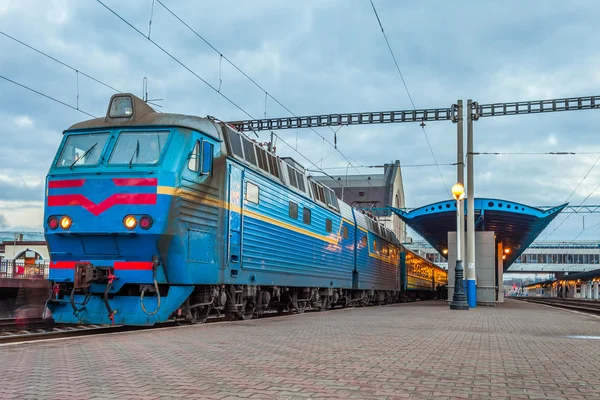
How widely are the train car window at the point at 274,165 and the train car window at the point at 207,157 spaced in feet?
11.4

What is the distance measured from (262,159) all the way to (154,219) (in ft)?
15.5

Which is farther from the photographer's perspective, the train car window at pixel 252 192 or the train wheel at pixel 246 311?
the train wheel at pixel 246 311

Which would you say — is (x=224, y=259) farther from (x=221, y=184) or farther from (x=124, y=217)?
(x=124, y=217)

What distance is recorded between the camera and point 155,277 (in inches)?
424

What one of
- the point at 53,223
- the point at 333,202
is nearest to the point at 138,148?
the point at 53,223

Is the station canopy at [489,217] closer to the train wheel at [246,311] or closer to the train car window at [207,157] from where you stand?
the train wheel at [246,311]

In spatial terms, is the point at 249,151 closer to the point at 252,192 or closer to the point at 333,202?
the point at 252,192

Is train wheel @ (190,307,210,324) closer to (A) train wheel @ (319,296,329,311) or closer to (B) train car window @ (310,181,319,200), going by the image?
(B) train car window @ (310,181,319,200)

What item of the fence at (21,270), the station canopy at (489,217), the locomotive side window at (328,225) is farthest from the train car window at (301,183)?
the station canopy at (489,217)

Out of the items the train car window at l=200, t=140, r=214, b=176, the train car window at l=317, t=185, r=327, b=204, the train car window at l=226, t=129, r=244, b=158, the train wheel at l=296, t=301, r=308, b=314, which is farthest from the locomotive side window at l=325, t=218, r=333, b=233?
the train car window at l=200, t=140, r=214, b=176

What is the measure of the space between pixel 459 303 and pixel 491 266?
5.90 m

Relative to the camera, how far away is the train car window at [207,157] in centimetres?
1183

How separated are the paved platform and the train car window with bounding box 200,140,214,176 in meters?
3.09

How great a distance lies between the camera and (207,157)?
11961mm
